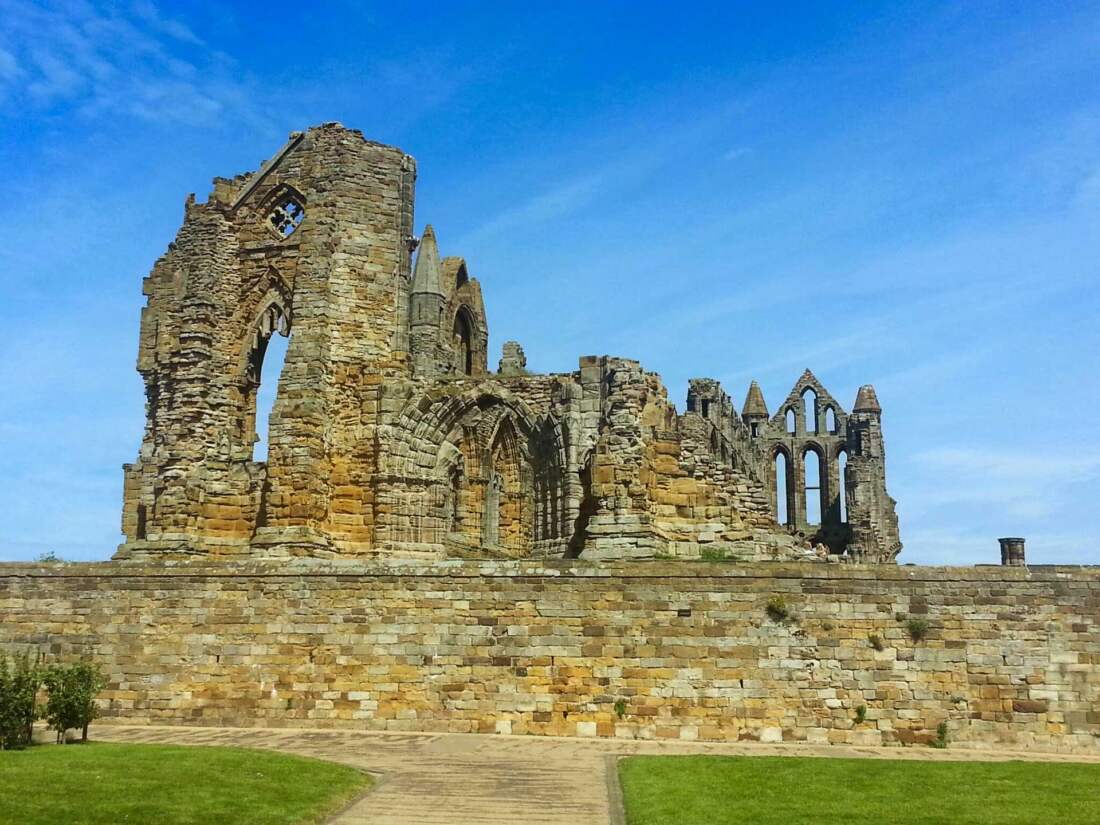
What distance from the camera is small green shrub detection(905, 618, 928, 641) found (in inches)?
592

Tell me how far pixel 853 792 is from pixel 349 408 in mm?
16592

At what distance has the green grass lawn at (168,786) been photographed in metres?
9.75

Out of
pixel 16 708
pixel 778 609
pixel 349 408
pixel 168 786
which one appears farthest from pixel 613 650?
pixel 349 408

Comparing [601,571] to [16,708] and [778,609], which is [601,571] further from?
[16,708]

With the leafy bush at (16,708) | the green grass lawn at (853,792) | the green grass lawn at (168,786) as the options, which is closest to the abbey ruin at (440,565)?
the green grass lawn at (853,792)

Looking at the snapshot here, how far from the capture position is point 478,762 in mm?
13141

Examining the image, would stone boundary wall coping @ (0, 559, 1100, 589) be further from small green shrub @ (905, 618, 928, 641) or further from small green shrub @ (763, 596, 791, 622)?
small green shrub @ (905, 618, 928, 641)

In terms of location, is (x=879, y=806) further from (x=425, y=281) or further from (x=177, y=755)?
(x=425, y=281)

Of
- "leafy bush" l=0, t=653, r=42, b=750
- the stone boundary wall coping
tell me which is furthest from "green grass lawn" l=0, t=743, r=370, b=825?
the stone boundary wall coping

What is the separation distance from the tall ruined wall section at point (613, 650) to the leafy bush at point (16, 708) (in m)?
2.84

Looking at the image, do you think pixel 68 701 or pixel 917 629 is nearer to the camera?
pixel 68 701

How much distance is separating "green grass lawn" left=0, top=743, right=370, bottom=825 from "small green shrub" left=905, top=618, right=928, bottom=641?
307 inches

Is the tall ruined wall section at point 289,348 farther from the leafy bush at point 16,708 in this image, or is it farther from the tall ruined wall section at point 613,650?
the leafy bush at point 16,708

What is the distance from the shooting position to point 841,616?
15.3m
